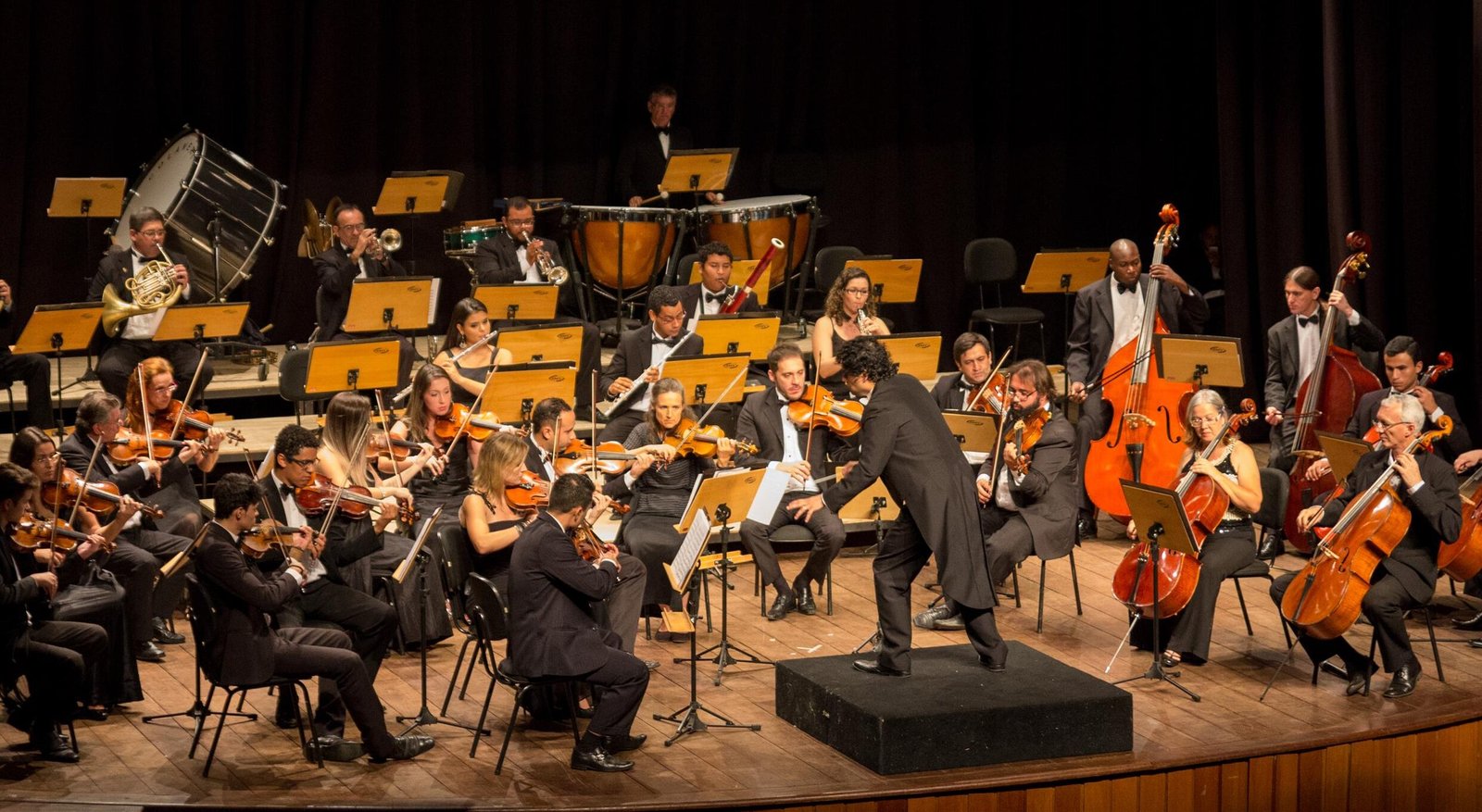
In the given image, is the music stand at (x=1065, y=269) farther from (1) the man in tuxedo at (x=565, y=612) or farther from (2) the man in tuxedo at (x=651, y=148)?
(1) the man in tuxedo at (x=565, y=612)

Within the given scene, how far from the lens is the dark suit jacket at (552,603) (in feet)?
18.6

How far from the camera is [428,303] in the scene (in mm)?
8906

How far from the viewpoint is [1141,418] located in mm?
7895

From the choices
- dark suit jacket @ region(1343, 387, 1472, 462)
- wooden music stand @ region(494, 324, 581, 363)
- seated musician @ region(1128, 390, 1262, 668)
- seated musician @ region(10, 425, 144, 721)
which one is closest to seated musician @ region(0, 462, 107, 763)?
seated musician @ region(10, 425, 144, 721)

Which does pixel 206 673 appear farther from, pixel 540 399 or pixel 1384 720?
pixel 1384 720

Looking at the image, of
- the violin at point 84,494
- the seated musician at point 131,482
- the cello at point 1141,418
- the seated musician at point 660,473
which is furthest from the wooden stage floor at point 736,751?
the cello at point 1141,418

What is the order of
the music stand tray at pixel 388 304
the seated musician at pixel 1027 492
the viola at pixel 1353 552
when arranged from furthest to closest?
the music stand tray at pixel 388 304 < the seated musician at pixel 1027 492 < the viola at pixel 1353 552

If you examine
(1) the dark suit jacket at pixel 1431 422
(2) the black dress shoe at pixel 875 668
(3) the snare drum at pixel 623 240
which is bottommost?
(2) the black dress shoe at pixel 875 668

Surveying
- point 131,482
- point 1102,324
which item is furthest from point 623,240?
point 131,482

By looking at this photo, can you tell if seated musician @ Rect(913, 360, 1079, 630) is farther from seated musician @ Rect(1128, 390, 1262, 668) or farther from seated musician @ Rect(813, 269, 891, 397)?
seated musician @ Rect(813, 269, 891, 397)

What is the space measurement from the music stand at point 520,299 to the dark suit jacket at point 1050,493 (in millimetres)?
2720

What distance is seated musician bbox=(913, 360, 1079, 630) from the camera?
7387 mm

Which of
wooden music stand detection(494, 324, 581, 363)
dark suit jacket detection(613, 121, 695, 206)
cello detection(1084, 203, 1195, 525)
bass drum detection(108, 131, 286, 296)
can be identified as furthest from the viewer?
dark suit jacket detection(613, 121, 695, 206)

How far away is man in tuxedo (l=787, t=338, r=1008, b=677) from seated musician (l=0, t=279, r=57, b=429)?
4540 mm
